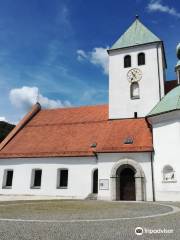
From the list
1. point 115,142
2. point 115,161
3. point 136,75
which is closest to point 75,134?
point 115,142

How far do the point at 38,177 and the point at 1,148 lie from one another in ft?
17.9

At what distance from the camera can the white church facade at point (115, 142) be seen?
21047mm

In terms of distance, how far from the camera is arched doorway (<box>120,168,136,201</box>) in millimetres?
21664

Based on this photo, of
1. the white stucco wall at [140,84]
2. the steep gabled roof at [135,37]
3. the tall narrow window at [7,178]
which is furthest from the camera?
the steep gabled roof at [135,37]

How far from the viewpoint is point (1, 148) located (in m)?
28.1

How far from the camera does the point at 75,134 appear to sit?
89.9ft

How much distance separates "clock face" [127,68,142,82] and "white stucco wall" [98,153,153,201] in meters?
9.44

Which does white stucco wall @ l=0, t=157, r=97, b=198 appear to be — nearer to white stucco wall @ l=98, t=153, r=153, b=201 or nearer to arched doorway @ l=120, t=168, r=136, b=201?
white stucco wall @ l=98, t=153, r=153, b=201

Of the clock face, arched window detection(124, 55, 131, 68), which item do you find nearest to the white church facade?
arched window detection(124, 55, 131, 68)

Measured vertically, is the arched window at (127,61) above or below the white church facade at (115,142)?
above

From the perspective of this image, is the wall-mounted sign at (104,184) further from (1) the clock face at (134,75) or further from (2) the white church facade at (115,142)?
(1) the clock face at (134,75)

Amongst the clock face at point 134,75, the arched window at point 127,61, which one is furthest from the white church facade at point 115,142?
the clock face at point 134,75

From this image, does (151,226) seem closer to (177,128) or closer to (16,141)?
(177,128)

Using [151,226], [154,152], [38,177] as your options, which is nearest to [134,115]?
[154,152]
